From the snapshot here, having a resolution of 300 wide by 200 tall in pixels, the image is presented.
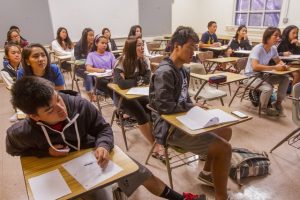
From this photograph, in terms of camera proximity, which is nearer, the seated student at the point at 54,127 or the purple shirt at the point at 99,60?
the seated student at the point at 54,127

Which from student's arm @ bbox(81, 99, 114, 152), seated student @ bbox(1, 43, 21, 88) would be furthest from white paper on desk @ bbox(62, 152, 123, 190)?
seated student @ bbox(1, 43, 21, 88)

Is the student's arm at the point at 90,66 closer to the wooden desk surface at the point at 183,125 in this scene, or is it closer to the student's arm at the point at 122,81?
the student's arm at the point at 122,81

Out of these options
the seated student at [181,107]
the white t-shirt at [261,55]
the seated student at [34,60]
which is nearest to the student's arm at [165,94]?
the seated student at [181,107]

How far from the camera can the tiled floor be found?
6.07 feet

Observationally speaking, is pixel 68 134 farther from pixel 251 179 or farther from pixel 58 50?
pixel 58 50

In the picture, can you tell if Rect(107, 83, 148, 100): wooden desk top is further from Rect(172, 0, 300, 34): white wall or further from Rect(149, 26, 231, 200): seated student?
Rect(172, 0, 300, 34): white wall

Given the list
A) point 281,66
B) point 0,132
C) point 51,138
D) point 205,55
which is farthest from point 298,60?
point 0,132

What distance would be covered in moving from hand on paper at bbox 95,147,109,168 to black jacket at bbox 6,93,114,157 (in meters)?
0.04

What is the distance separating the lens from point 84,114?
1.26 meters

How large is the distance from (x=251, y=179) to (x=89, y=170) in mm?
1513

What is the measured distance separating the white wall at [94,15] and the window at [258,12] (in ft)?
9.87

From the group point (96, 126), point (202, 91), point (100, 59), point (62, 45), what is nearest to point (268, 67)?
point (202, 91)

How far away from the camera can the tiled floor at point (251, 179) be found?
6.07 ft

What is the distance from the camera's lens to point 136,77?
260cm
